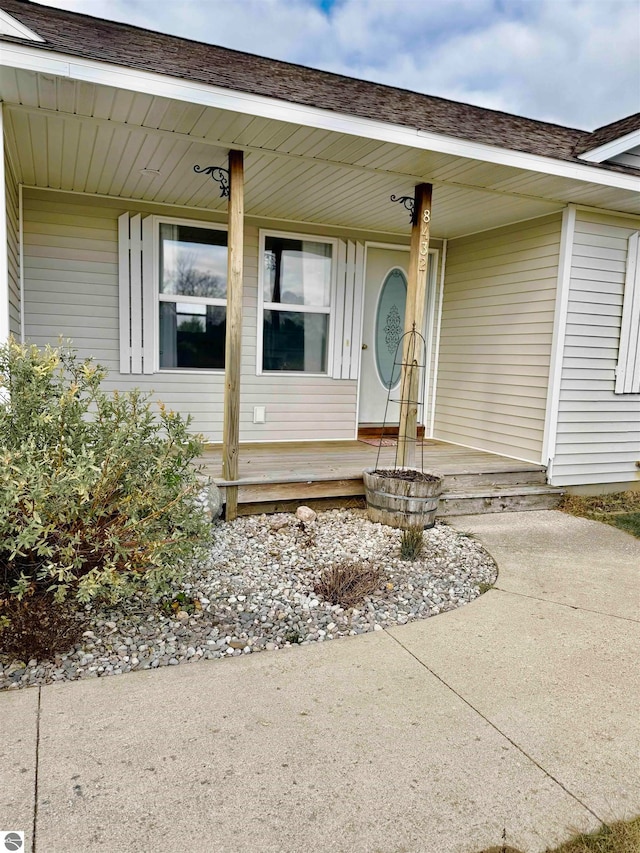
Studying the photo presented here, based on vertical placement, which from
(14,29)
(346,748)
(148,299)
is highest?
(14,29)

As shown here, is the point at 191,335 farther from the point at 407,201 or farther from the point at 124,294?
the point at 407,201

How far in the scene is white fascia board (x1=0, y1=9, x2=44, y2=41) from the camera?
117 inches

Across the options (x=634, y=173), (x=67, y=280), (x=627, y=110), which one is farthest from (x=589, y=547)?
(x=627, y=110)

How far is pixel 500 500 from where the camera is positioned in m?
4.93

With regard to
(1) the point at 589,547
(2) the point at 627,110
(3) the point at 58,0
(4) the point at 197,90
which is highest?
(2) the point at 627,110

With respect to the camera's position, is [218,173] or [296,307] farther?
[296,307]

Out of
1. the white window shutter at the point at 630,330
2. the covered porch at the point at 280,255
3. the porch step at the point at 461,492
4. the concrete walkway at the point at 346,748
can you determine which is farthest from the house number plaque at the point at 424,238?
the concrete walkway at the point at 346,748

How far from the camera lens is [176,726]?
1.94m

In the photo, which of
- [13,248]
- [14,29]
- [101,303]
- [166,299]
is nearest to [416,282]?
[166,299]

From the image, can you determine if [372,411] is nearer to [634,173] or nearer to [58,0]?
[634,173]

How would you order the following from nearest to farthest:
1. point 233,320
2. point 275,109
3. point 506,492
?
point 275,109
point 233,320
point 506,492

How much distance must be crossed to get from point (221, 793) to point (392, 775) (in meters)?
0.51

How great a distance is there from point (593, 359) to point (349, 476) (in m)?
2.60

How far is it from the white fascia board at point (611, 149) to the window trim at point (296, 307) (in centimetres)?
246
